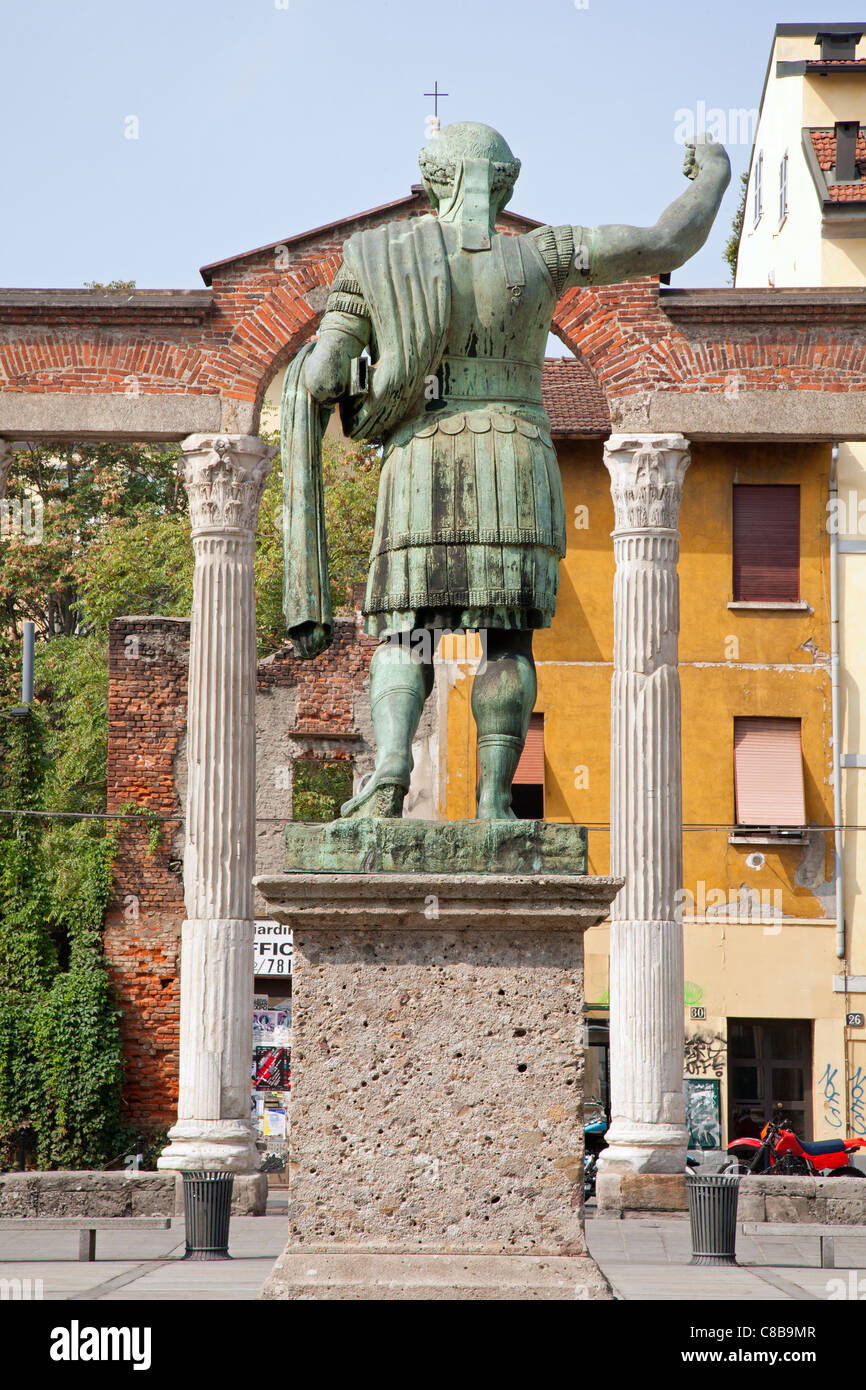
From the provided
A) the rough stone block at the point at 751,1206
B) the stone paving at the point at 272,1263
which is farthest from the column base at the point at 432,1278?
the rough stone block at the point at 751,1206

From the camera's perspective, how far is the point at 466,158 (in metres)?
7.26

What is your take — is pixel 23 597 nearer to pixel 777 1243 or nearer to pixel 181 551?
pixel 181 551

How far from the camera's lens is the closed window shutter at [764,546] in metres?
28.7

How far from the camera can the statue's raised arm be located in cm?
716

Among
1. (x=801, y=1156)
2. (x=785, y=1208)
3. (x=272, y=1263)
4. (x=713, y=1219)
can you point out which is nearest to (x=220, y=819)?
(x=785, y=1208)

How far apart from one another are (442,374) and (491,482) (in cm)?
49

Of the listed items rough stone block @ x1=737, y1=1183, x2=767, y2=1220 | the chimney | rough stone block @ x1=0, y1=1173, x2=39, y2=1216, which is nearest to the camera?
rough stone block @ x1=0, y1=1173, x2=39, y2=1216

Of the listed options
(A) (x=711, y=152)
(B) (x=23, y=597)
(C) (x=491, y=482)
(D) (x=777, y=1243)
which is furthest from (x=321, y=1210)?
(B) (x=23, y=597)

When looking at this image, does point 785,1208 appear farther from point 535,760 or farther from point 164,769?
point 164,769

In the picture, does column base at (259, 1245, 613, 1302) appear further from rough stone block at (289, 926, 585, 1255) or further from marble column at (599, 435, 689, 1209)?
marble column at (599, 435, 689, 1209)

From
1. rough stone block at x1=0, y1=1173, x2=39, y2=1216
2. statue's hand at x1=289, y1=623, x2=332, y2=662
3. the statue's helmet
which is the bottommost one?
rough stone block at x1=0, y1=1173, x2=39, y2=1216

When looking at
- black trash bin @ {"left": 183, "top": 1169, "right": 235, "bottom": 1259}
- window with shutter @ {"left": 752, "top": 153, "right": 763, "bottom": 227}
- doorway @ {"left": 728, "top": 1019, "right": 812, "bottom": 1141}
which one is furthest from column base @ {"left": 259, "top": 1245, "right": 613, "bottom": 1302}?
window with shutter @ {"left": 752, "top": 153, "right": 763, "bottom": 227}

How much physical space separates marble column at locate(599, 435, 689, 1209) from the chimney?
14.7 m

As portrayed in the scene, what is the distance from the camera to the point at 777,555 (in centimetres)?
2872
